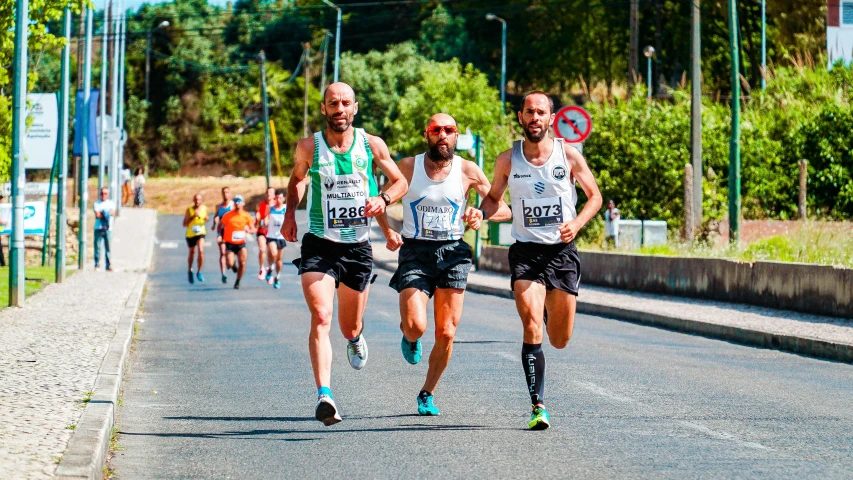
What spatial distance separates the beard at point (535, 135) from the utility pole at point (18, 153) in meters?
11.8

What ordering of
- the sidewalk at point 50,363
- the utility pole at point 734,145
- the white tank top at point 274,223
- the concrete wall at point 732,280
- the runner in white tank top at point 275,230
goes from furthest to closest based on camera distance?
the utility pole at point 734,145
the runner in white tank top at point 275,230
the white tank top at point 274,223
the concrete wall at point 732,280
the sidewalk at point 50,363

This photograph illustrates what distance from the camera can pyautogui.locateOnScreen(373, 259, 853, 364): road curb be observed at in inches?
566

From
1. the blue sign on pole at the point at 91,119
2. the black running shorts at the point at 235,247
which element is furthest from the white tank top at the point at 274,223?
the blue sign on pole at the point at 91,119

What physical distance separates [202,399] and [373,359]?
2920 mm

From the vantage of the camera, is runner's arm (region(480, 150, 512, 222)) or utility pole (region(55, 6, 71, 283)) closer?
runner's arm (region(480, 150, 512, 222))

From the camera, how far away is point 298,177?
864 cm

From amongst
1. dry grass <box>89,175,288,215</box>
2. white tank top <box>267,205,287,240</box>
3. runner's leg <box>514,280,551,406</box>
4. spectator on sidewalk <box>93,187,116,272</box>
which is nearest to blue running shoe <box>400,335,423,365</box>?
runner's leg <box>514,280,551,406</box>

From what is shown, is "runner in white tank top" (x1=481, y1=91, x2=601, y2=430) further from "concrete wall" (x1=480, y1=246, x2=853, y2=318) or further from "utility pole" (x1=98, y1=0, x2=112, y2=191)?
"utility pole" (x1=98, y1=0, x2=112, y2=191)

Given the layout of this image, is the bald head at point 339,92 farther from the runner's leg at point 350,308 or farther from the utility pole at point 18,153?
the utility pole at point 18,153

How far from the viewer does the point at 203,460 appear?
757cm

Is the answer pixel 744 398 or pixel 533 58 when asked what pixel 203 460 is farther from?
pixel 533 58

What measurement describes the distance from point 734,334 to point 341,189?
9.16m

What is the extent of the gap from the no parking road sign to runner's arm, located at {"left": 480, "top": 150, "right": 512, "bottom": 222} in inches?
471

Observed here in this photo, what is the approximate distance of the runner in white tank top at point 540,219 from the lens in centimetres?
Result: 853
